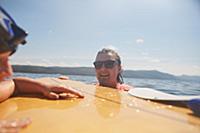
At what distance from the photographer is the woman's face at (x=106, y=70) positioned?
2.12 meters

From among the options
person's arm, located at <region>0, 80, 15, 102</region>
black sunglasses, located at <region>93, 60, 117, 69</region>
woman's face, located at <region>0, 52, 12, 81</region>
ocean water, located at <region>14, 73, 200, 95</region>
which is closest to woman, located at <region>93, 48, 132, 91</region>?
black sunglasses, located at <region>93, 60, 117, 69</region>

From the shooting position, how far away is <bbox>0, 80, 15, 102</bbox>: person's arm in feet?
2.59

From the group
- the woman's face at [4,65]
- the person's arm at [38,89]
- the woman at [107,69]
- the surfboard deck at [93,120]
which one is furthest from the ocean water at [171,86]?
the woman's face at [4,65]

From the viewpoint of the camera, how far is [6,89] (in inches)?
33.0

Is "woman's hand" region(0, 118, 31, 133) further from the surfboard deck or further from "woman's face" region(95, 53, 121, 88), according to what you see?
"woman's face" region(95, 53, 121, 88)

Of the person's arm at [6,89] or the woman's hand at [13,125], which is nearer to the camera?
the woman's hand at [13,125]

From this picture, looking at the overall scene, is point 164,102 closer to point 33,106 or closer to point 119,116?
point 119,116

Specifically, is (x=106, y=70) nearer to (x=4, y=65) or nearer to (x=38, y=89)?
(x=38, y=89)

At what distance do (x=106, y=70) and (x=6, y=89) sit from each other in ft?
4.48

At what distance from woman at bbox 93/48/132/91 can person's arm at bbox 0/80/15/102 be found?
1264 mm

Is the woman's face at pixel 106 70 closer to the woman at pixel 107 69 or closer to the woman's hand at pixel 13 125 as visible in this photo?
the woman at pixel 107 69

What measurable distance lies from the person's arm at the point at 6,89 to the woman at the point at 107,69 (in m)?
1.26

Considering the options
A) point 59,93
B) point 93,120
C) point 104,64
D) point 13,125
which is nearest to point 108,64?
point 104,64

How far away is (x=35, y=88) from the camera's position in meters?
0.98
